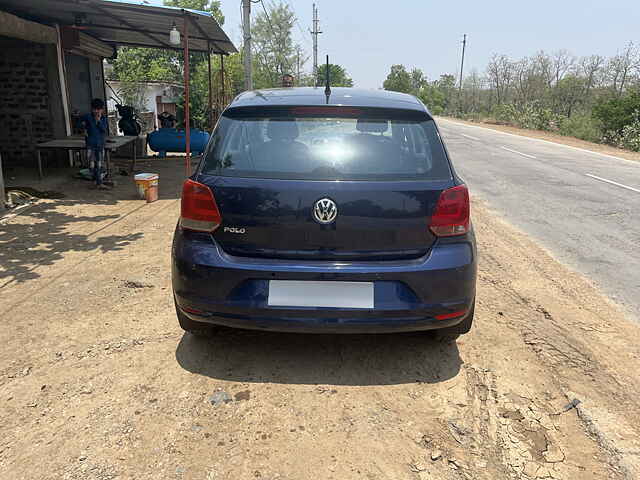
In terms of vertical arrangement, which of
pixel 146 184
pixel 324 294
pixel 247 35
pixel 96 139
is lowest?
pixel 146 184

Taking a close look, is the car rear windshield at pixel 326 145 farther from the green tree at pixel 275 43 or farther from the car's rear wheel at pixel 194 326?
the green tree at pixel 275 43

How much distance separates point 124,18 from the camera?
993 cm

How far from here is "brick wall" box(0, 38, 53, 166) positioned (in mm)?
11227

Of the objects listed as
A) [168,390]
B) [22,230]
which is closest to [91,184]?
[22,230]

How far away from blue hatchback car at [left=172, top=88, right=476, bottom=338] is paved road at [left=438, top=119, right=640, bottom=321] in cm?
236

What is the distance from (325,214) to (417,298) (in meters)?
0.72

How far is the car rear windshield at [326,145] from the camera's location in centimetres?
293

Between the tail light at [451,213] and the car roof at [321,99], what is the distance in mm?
620

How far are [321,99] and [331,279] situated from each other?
1195 mm

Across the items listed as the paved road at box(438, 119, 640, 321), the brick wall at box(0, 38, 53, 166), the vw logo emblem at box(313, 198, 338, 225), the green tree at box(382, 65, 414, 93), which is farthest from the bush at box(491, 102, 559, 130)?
the green tree at box(382, 65, 414, 93)

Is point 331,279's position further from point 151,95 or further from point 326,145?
point 151,95

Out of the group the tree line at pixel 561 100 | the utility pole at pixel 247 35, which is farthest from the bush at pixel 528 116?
the utility pole at pixel 247 35

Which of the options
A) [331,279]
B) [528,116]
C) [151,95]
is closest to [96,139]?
[331,279]

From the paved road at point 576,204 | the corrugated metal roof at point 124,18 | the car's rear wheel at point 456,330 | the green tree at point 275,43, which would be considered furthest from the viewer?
the green tree at point 275,43
